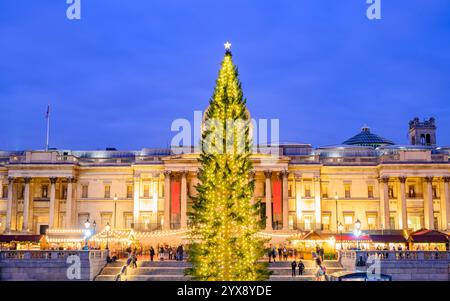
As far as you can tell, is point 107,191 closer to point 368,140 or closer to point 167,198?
point 167,198

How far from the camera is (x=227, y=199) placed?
82.1ft

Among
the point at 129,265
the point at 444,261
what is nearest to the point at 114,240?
the point at 129,265

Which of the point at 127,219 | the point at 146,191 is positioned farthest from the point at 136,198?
the point at 127,219

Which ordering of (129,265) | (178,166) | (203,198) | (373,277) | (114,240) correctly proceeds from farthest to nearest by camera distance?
(178,166)
(114,240)
(129,265)
(373,277)
(203,198)

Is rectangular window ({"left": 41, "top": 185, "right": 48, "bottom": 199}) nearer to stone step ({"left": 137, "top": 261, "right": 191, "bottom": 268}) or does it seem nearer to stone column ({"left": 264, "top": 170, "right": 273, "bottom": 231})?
stone column ({"left": 264, "top": 170, "right": 273, "bottom": 231})

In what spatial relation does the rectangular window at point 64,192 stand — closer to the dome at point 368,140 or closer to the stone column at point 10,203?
the stone column at point 10,203

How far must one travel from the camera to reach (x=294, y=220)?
237 ft

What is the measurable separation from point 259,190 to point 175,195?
10.2 meters

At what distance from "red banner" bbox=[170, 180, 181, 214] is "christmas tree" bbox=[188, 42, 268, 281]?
43.2m

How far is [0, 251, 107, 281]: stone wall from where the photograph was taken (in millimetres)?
42625

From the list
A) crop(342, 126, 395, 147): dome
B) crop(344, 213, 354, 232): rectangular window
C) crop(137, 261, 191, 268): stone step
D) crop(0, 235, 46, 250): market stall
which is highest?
crop(342, 126, 395, 147): dome

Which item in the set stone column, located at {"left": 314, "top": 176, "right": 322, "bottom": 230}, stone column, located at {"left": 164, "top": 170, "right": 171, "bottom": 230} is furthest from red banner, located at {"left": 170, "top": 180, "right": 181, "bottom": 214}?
stone column, located at {"left": 314, "top": 176, "right": 322, "bottom": 230}
